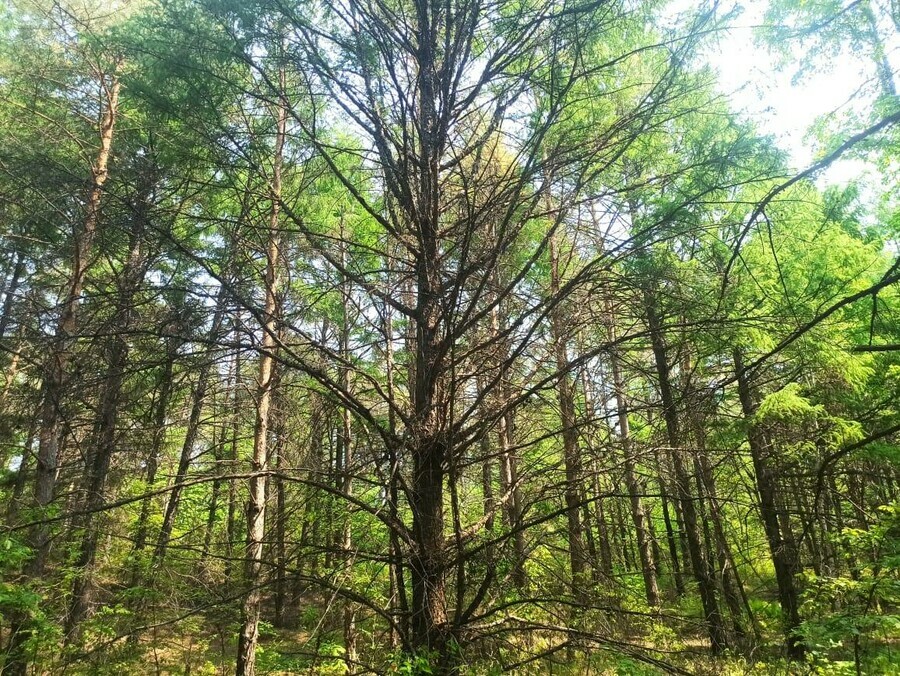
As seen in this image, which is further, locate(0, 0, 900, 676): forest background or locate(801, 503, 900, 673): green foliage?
locate(801, 503, 900, 673): green foliage

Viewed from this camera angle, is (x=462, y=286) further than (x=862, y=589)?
No

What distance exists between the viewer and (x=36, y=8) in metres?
7.87

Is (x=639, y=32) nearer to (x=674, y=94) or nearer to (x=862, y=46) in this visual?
(x=674, y=94)

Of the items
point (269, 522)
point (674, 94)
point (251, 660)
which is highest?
point (674, 94)

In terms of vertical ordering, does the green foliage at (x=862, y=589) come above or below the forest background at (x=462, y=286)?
below

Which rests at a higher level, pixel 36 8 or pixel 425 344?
pixel 36 8

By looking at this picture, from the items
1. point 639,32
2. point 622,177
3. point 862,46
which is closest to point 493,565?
point 622,177

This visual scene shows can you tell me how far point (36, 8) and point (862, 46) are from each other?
10794 mm

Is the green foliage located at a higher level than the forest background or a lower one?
lower

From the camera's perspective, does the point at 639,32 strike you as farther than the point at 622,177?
No

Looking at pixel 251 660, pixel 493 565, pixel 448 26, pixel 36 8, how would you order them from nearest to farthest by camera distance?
pixel 493 565 → pixel 448 26 → pixel 251 660 → pixel 36 8

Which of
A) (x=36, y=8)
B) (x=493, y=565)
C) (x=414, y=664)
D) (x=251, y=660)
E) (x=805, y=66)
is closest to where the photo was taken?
(x=414, y=664)

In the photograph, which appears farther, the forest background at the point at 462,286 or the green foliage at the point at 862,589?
the green foliage at the point at 862,589

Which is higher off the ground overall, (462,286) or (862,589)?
(462,286)
